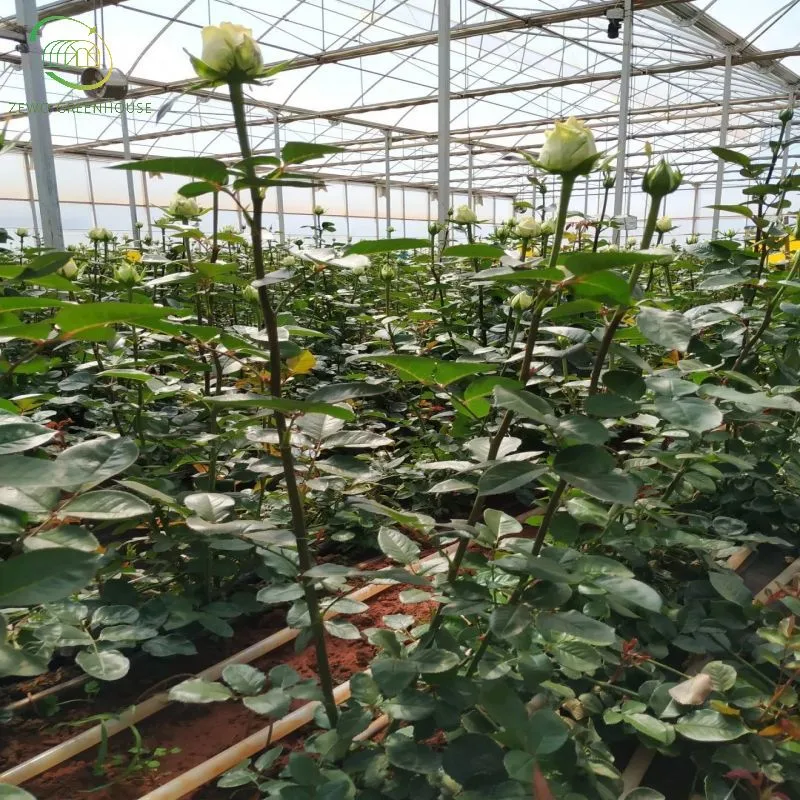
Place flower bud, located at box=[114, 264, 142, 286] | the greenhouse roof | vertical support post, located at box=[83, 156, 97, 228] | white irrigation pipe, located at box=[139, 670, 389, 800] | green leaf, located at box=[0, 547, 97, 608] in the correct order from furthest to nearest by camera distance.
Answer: vertical support post, located at box=[83, 156, 97, 228], the greenhouse roof, flower bud, located at box=[114, 264, 142, 286], white irrigation pipe, located at box=[139, 670, 389, 800], green leaf, located at box=[0, 547, 97, 608]

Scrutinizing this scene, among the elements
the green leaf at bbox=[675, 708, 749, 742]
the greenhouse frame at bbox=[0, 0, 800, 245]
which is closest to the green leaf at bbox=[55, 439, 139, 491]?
the green leaf at bbox=[675, 708, 749, 742]

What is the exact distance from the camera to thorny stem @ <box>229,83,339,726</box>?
0.69 meters

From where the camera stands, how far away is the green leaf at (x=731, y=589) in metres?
1.14

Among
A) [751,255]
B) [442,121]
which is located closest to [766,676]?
[751,255]

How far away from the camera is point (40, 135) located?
4719mm

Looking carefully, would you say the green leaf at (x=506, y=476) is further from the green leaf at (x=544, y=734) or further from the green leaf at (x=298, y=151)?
the green leaf at (x=298, y=151)

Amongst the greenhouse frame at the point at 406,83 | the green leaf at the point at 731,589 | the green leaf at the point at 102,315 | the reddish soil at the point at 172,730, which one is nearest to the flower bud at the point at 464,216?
the reddish soil at the point at 172,730

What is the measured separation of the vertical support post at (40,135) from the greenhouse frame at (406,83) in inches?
0.5

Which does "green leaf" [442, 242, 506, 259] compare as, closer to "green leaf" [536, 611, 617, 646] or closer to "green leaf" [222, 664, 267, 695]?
"green leaf" [536, 611, 617, 646]

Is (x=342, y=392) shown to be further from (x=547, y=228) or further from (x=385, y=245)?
(x=547, y=228)

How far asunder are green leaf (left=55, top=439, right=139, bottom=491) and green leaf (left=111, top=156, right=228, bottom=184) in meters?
0.28

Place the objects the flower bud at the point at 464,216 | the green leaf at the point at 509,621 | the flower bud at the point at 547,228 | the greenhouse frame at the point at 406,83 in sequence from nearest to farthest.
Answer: the green leaf at the point at 509,621 < the flower bud at the point at 547,228 < the flower bud at the point at 464,216 < the greenhouse frame at the point at 406,83

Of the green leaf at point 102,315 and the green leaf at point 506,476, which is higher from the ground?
the green leaf at point 102,315

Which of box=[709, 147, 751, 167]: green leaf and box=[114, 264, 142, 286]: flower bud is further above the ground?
box=[709, 147, 751, 167]: green leaf
